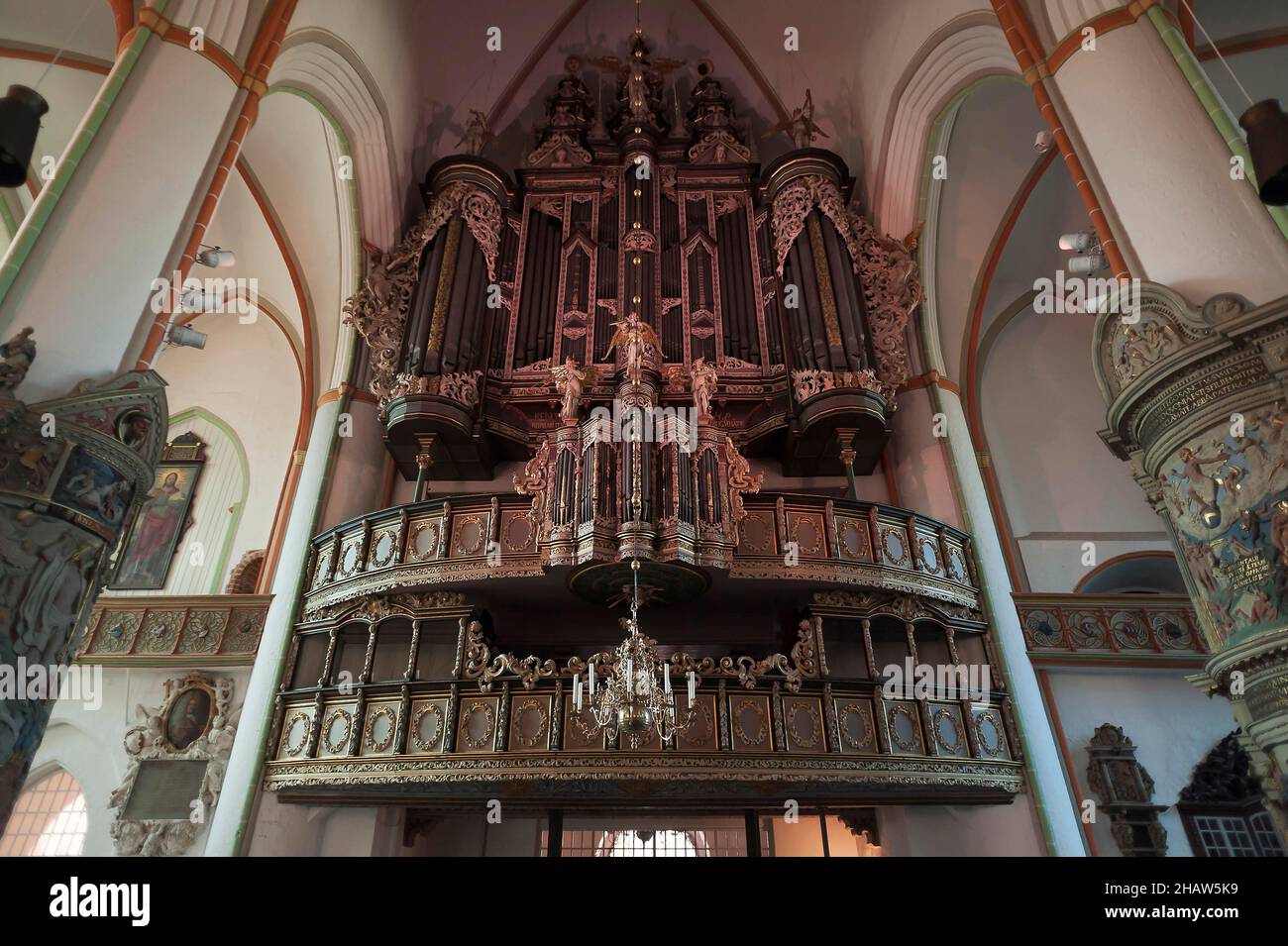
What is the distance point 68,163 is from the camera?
229 inches

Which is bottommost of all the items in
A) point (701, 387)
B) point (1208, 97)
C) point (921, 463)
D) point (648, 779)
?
point (648, 779)

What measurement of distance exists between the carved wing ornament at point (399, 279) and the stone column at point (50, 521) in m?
4.40

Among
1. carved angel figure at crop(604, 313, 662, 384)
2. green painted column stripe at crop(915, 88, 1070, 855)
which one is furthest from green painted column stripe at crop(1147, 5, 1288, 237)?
carved angel figure at crop(604, 313, 662, 384)

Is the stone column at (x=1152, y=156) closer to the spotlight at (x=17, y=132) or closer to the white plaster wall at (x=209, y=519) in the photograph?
the spotlight at (x=17, y=132)

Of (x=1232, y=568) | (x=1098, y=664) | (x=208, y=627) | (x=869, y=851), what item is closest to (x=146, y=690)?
(x=208, y=627)

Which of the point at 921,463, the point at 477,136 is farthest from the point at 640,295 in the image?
the point at 921,463

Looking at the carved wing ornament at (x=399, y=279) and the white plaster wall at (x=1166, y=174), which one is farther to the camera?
the carved wing ornament at (x=399, y=279)

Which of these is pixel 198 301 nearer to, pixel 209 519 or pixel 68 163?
pixel 68 163

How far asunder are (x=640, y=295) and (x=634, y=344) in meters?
2.51

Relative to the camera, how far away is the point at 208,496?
12.9 m

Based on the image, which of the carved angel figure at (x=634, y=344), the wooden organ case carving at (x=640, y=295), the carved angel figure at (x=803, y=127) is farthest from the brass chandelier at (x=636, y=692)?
the carved angel figure at (x=803, y=127)

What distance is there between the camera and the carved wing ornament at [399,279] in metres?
10.5
